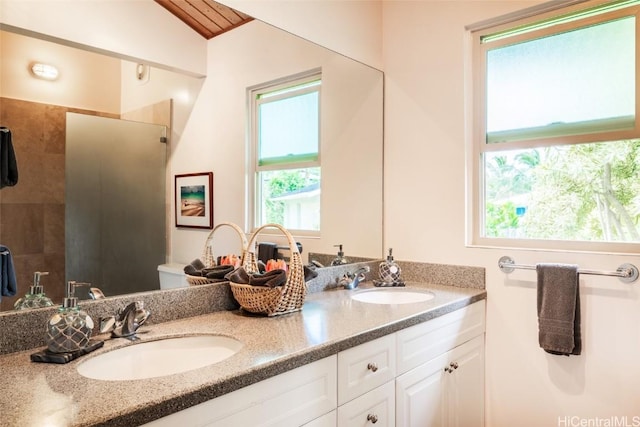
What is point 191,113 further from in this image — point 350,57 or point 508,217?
point 508,217

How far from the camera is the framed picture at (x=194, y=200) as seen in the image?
1.49m

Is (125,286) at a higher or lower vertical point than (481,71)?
lower

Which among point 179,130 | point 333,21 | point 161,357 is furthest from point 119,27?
point 333,21

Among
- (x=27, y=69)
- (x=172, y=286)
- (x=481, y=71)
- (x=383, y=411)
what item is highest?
(x=481, y=71)

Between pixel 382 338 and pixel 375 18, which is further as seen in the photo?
pixel 375 18

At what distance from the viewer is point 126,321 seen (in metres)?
1.25

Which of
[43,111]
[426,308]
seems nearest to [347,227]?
[426,308]

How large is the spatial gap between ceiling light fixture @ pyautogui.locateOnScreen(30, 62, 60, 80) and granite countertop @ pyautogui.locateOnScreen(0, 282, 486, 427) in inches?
28.5

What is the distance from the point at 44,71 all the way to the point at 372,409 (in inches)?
53.9

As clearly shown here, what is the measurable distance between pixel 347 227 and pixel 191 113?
1.03 meters

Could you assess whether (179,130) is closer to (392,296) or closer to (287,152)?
(287,152)

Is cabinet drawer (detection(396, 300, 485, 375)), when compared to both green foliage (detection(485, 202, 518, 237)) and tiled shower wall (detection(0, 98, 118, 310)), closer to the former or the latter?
green foliage (detection(485, 202, 518, 237))

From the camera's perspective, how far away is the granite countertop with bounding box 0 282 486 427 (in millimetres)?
793

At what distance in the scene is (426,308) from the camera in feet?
5.46
